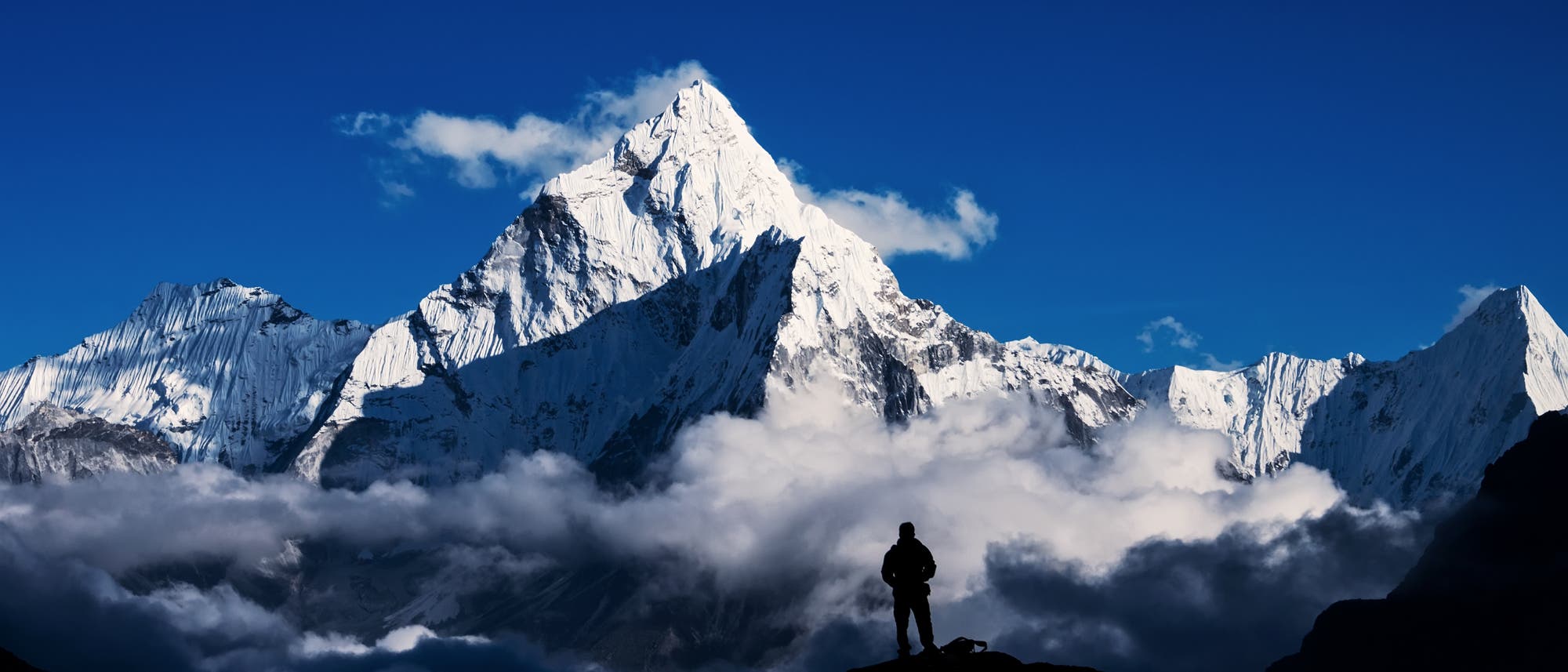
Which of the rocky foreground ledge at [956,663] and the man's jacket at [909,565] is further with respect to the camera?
the man's jacket at [909,565]

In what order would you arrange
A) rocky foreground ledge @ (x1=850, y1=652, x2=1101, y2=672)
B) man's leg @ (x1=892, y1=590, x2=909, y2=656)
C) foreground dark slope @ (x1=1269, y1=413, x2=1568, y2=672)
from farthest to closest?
foreground dark slope @ (x1=1269, y1=413, x2=1568, y2=672) < man's leg @ (x1=892, y1=590, x2=909, y2=656) < rocky foreground ledge @ (x1=850, y1=652, x2=1101, y2=672)

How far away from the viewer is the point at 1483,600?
125562 mm

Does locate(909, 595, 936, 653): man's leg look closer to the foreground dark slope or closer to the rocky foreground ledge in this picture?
the rocky foreground ledge

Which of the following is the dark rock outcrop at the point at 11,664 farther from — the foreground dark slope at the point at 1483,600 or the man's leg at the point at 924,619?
the foreground dark slope at the point at 1483,600

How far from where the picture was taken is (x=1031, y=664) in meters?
67.3

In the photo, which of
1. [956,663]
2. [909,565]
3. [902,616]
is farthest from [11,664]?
[956,663]

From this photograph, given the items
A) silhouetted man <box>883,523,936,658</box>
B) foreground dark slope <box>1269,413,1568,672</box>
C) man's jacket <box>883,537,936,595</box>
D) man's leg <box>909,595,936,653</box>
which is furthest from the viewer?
foreground dark slope <box>1269,413,1568,672</box>

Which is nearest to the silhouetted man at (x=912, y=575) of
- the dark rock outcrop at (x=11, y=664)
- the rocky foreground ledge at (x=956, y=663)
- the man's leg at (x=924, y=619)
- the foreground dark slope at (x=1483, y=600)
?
the man's leg at (x=924, y=619)

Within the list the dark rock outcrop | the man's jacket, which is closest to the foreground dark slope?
the man's jacket

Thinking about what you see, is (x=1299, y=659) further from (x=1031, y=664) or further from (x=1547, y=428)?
(x=1031, y=664)

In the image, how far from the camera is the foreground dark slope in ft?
395

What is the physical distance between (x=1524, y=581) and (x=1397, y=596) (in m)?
10.9

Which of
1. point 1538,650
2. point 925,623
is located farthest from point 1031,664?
point 1538,650

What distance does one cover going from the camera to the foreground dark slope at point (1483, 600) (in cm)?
12031
